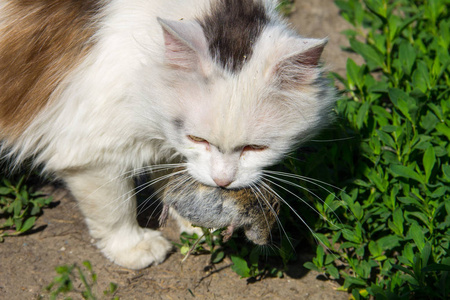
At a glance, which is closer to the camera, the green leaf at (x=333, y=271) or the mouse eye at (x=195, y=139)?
the mouse eye at (x=195, y=139)

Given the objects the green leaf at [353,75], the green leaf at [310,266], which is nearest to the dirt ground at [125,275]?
the green leaf at [310,266]

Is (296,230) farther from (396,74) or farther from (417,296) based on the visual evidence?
(396,74)

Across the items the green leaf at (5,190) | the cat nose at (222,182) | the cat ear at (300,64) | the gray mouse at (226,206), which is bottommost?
the green leaf at (5,190)

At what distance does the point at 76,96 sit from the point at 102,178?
47 centimetres

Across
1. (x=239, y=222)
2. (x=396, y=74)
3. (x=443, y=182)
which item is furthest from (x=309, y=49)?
(x=396, y=74)

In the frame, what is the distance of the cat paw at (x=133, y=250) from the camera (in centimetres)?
292

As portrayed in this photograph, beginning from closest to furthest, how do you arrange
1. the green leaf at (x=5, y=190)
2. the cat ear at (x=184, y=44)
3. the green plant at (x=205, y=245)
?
the cat ear at (x=184, y=44) → the green plant at (x=205, y=245) → the green leaf at (x=5, y=190)

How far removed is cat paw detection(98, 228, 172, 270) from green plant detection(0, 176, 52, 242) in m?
Result: 0.48

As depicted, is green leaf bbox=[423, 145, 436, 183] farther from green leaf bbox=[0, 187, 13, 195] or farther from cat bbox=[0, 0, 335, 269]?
green leaf bbox=[0, 187, 13, 195]

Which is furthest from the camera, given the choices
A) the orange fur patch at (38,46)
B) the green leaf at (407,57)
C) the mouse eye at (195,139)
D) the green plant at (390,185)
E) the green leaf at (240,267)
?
the green leaf at (407,57)

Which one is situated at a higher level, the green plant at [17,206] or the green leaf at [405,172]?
the green leaf at [405,172]

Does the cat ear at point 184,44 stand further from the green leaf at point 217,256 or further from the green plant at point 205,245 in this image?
the green leaf at point 217,256

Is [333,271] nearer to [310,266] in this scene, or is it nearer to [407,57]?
[310,266]

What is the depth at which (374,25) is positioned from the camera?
4.07 meters
